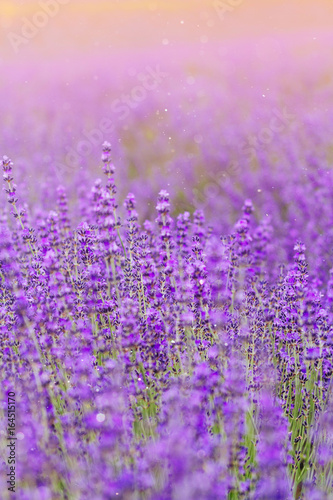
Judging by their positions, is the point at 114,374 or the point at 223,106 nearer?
the point at 114,374

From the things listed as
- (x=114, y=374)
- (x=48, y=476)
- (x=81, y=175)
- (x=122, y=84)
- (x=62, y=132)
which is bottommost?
(x=48, y=476)

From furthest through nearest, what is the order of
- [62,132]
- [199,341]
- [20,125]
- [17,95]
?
[17,95], [20,125], [62,132], [199,341]

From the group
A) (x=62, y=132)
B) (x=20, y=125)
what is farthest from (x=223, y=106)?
(x=20, y=125)

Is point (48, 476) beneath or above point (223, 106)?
beneath

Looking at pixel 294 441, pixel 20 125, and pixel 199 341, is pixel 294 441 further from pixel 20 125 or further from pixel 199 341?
pixel 20 125

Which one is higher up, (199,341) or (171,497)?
(199,341)

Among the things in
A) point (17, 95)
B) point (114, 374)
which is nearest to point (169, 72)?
point (17, 95)

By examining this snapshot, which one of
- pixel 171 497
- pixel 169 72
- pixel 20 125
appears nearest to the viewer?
pixel 171 497

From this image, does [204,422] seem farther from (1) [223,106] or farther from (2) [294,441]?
(1) [223,106]

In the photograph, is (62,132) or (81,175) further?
(62,132)
